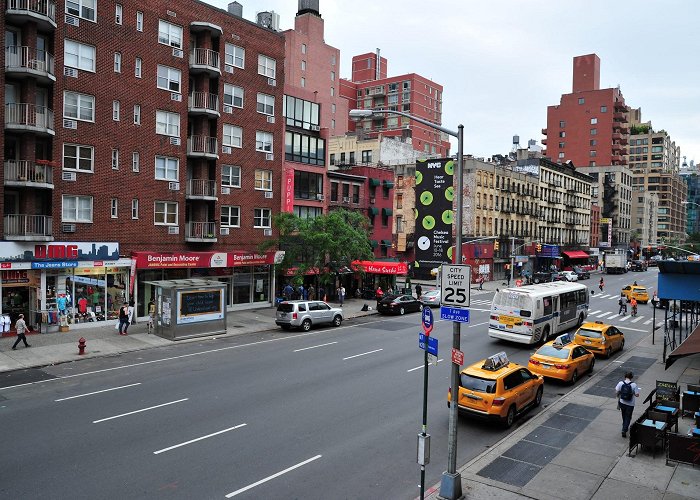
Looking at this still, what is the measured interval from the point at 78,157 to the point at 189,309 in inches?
422

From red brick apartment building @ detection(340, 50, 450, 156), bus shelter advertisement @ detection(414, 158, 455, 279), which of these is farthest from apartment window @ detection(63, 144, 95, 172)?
red brick apartment building @ detection(340, 50, 450, 156)

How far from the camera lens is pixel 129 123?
106 ft

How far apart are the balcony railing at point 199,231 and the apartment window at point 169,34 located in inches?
457

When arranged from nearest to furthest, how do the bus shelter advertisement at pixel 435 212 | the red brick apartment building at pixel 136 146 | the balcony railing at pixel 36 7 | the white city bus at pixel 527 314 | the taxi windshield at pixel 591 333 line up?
the bus shelter advertisement at pixel 435 212, the taxi windshield at pixel 591 333, the balcony railing at pixel 36 7, the white city bus at pixel 527 314, the red brick apartment building at pixel 136 146

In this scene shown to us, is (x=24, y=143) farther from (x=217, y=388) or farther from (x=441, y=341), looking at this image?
(x=441, y=341)

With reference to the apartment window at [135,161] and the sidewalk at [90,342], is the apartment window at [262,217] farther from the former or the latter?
the apartment window at [135,161]

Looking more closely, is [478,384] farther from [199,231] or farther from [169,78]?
[169,78]

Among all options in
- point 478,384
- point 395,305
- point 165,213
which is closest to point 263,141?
point 165,213

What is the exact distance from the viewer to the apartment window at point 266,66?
133 ft

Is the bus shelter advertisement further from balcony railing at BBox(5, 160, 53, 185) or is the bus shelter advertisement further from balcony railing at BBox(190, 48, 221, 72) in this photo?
balcony railing at BBox(190, 48, 221, 72)

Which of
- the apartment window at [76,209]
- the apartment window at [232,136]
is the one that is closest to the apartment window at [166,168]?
the apartment window at [232,136]

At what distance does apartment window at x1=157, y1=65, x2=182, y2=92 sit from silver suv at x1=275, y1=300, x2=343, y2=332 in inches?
620

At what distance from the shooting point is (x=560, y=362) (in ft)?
68.4

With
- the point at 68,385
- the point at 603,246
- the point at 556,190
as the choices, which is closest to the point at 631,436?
the point at 68,385
